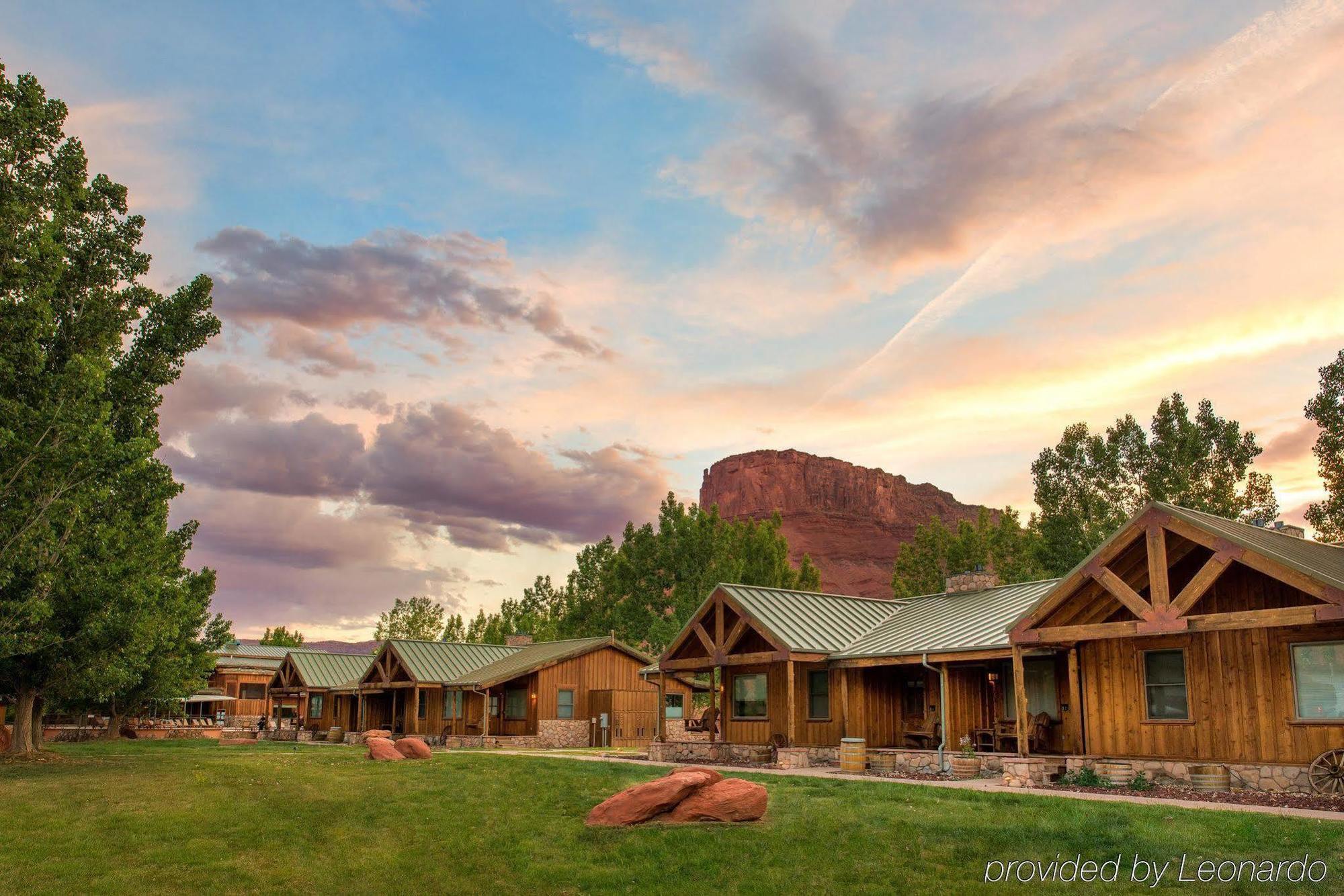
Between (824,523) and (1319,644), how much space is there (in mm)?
146331

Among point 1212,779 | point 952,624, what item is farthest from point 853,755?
point 1212,779

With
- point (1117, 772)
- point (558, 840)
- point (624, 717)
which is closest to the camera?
point (558, 840)

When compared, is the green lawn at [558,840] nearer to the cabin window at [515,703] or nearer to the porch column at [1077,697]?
the porch column at [1077,697]

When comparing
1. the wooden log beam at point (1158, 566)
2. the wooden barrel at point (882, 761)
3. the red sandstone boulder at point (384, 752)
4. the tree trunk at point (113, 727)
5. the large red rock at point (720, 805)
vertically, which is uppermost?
the wooden log beam at point (1158, 566)

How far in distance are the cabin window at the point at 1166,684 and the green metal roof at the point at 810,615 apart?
795cm

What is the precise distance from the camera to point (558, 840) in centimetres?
1294

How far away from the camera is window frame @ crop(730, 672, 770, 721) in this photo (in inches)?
1054

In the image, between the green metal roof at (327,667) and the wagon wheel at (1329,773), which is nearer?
the wagon wheel at (1329,773)

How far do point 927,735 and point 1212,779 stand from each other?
24.8 feet

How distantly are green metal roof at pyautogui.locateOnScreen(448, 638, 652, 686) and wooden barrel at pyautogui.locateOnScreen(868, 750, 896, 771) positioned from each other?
1957 centimetres

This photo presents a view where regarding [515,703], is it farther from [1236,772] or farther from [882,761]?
[1236,772]

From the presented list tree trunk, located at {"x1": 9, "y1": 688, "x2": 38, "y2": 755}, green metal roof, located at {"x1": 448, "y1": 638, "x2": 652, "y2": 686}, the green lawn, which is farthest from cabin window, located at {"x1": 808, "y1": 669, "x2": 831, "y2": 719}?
tree trunk, located at {"x1": 9, "y1": 688, "x2": 38, "y2": 755}

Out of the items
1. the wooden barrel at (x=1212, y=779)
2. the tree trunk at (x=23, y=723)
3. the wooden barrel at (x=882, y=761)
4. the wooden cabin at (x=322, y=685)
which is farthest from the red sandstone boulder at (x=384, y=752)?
the wooden cabin at (x=322, y=685)

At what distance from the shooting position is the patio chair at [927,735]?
23391 mm
